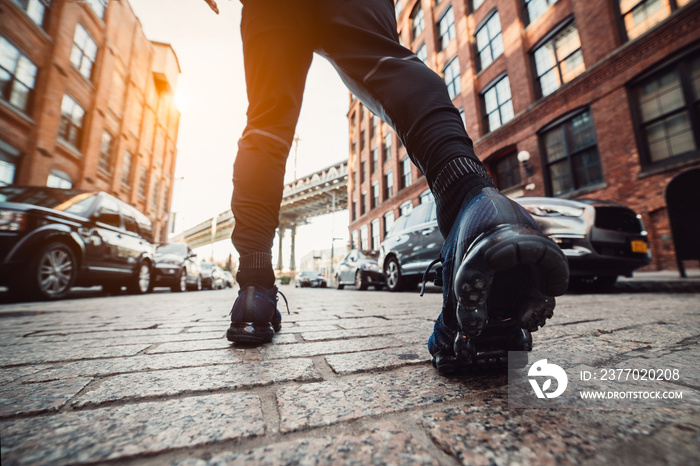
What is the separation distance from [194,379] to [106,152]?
16.9 m

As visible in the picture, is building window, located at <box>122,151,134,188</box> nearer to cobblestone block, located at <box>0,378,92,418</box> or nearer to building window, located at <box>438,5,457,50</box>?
building window, located at <box>438,5,457,50</box>

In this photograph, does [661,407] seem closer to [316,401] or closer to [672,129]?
[316,401]

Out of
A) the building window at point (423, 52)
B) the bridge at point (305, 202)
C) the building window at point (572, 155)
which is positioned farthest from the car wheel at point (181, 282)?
the building window at point (423, 52)

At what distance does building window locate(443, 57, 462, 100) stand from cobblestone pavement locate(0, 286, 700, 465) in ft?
52.3

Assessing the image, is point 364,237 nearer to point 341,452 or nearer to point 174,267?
point 174,267

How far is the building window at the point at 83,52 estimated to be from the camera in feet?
37.5

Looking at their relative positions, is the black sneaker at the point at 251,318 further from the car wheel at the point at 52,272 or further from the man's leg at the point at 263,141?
the car wheel at the point at 52,272

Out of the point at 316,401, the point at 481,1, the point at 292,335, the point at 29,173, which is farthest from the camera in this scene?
the point at 481,1

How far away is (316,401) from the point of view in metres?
0.65

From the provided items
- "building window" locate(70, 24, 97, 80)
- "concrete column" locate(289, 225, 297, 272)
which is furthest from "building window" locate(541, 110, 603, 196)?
"concrete column" locate(289, 225, 297, 272)

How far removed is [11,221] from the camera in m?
3.71

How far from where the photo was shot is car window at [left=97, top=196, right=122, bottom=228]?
17.1 feet

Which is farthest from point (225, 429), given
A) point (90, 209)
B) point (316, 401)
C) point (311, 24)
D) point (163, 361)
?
point (90, 209)

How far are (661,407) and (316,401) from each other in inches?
24.4
